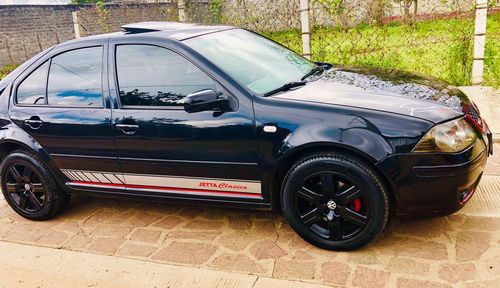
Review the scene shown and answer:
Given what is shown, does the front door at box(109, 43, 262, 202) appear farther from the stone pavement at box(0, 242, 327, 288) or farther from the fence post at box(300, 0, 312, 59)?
the fence post at box(300, 0, 312, 59)

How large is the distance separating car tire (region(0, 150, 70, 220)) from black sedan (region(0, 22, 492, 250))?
0.5 inches

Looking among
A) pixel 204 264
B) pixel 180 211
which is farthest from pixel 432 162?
pixel 180 211

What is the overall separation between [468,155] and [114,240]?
272cm

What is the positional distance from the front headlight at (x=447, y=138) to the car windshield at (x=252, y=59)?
1.16 meters

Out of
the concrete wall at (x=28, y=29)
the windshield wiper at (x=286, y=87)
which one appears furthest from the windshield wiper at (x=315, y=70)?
the concrete wall at (x=28, y=29)

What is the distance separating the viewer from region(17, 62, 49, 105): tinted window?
3979mm

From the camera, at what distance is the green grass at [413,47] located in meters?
7.01

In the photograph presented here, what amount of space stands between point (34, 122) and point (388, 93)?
9.41ft

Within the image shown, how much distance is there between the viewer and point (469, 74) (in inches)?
273

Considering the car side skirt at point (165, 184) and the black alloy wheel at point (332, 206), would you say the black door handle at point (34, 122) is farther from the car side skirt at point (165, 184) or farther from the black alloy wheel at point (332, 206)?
the black alloy wheel at point (332, 206)

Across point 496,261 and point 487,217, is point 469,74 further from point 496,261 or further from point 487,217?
point 496,261

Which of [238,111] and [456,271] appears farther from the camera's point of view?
[238,111]

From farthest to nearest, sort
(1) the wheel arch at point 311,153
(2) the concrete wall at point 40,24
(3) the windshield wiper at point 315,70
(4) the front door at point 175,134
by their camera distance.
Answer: (2) the concrete wall at point 40,24 < (3) the windshield wiper at point 315,70 < (4) the front door at point 175,134 < (1) the wheel arch at point 311,153

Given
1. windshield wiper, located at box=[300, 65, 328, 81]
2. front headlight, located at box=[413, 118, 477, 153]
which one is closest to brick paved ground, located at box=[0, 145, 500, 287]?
front headlight, located at box=[413, 118, 477, 153]
